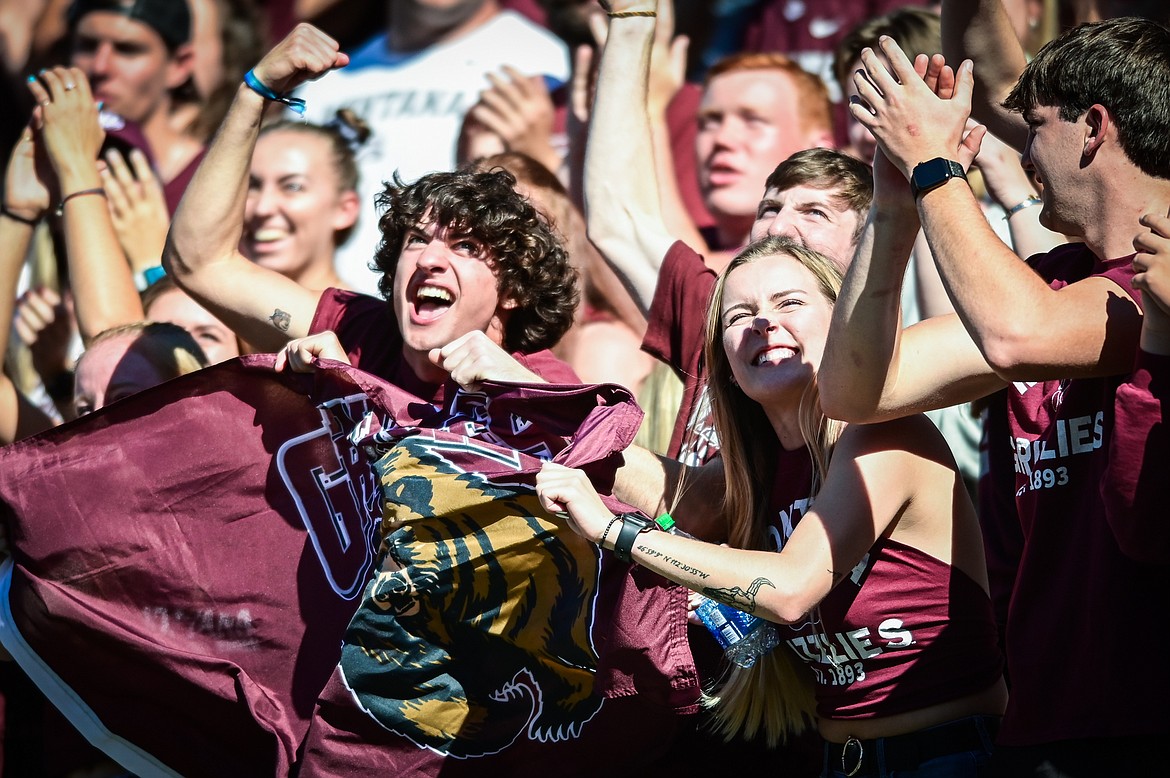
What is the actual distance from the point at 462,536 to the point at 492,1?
3926 mm

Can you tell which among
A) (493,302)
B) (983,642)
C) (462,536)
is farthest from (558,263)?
(983,642)

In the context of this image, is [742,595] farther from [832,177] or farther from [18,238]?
[18,238]

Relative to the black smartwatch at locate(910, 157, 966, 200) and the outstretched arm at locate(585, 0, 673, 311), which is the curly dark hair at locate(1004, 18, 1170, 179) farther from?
the outstretched arm at locate(585, 0, 673, 311)

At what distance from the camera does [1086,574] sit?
213 cm

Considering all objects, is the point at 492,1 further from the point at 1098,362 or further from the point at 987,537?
the point at 1098,362

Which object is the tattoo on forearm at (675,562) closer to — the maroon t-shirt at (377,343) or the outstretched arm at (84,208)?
the maroon t-shirt at (377,343)

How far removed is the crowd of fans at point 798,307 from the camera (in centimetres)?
210

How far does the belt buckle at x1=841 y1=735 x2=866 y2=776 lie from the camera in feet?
8.03

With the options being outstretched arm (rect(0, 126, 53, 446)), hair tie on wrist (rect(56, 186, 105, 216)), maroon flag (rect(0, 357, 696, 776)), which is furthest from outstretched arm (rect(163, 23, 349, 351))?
outstretched arm (rect(0, 126, 53, 446))

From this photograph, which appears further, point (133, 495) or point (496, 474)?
point (133, 495)

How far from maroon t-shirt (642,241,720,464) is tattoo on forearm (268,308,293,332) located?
906 millimetres

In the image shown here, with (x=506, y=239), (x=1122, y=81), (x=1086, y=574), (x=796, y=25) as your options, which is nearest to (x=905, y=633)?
(x=1086, y=574)

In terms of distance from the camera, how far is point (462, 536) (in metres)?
2.67

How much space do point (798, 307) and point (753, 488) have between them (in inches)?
14.6
